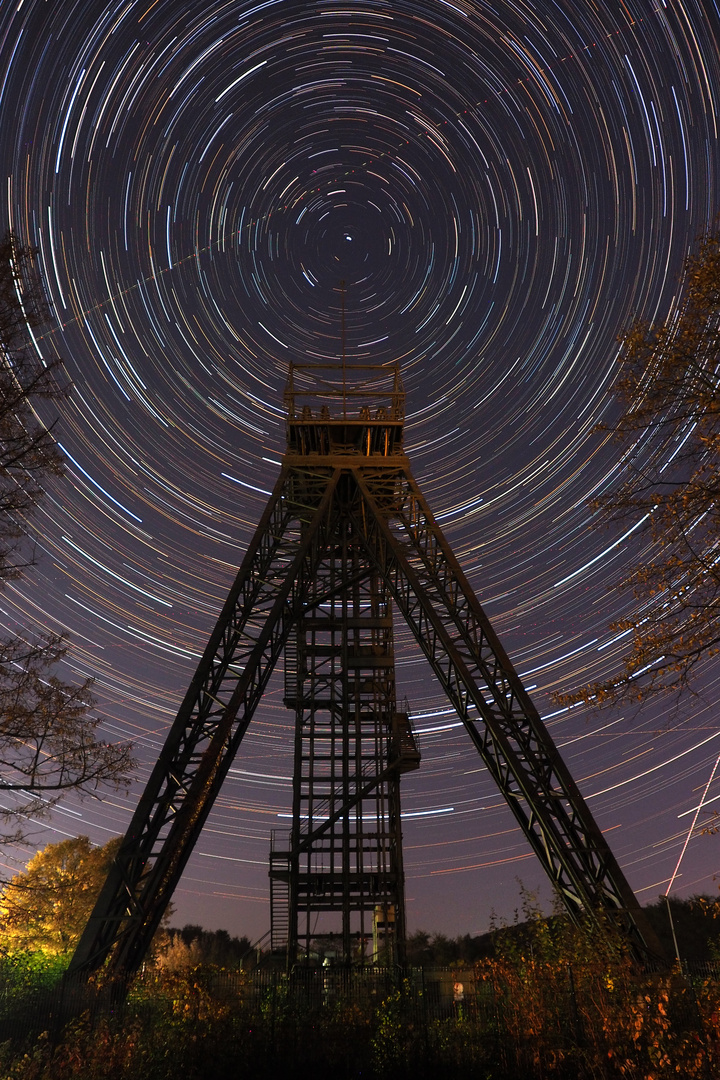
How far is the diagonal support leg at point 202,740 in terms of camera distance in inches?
656

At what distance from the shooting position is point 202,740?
1953cm

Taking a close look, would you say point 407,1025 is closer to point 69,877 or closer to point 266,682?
point 266,682

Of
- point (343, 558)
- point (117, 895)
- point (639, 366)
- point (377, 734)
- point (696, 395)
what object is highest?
point (343, 558)

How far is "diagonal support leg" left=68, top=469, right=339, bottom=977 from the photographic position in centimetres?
1666

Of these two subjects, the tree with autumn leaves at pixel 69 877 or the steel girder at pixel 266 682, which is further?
the tree with autumn leaves at pixel 69 877

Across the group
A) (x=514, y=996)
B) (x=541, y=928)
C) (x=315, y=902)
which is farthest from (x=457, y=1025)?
(x=315, y=902)

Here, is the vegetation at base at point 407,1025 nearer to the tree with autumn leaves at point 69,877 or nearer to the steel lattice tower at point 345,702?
the steel lattice tower at point 345,702

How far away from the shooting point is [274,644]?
72.4ft

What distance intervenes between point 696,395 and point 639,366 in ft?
2.65

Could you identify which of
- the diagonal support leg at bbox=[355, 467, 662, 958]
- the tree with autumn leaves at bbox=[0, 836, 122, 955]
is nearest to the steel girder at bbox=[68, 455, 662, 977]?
the diagonal support leg at bbox=[355, 467, 662, 958]

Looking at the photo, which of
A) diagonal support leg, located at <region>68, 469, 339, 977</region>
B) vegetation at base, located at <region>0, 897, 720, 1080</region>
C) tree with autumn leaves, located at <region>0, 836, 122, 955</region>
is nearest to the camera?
vegetation at base, located at <region>0, 897, 720, 1080</region>

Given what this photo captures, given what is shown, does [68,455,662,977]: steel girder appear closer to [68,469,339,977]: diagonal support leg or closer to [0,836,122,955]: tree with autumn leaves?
[68,469,339,977]: diagonal support leg

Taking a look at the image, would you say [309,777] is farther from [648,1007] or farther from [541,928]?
[648,1007]

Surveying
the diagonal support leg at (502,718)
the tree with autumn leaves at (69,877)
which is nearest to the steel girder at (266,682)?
the diagonal support leg at (502,718)
